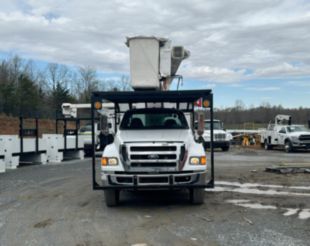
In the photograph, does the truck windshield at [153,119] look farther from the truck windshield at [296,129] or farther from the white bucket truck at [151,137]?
the truck windshield at [296,129]

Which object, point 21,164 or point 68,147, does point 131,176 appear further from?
point 68,147

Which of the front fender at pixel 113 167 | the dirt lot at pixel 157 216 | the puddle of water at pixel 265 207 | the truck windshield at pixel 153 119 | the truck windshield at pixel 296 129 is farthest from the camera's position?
the truck windshield at pixel 296 129

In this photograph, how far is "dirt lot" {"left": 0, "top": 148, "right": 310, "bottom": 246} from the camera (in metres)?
6.19

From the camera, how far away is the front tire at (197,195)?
845 centimetres

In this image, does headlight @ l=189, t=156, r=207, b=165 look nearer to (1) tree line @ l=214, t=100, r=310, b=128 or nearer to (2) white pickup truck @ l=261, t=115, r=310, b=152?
(2) white pickup truck @ l=261, t=115, r=310, b=152

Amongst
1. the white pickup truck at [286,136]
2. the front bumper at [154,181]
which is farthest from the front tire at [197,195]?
the white pickup truck at [286,136]

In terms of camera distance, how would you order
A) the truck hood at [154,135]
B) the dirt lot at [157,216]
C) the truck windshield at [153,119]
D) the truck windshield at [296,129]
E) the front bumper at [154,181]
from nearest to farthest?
the dirt lot at [157,216] < the front bumper at [154,181] < the truck hood at [154,135] < the truck windshield at [153,119] < the truck windshield at [296,129]

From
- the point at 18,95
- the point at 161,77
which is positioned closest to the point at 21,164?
the point at 161,77

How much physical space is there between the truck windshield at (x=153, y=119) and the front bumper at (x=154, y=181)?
1.67 meters

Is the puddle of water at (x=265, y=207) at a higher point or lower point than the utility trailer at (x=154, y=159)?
lower

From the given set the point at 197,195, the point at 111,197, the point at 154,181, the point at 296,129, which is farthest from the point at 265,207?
the point at 296,129

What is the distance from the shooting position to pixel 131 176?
7.93 meters

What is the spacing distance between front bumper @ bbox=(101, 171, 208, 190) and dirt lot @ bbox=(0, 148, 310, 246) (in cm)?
50

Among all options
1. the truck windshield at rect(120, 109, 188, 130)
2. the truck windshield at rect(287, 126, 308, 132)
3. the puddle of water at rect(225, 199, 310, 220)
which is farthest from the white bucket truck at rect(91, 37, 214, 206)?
the truck windshield at rect(287, 126, 308, 132)
